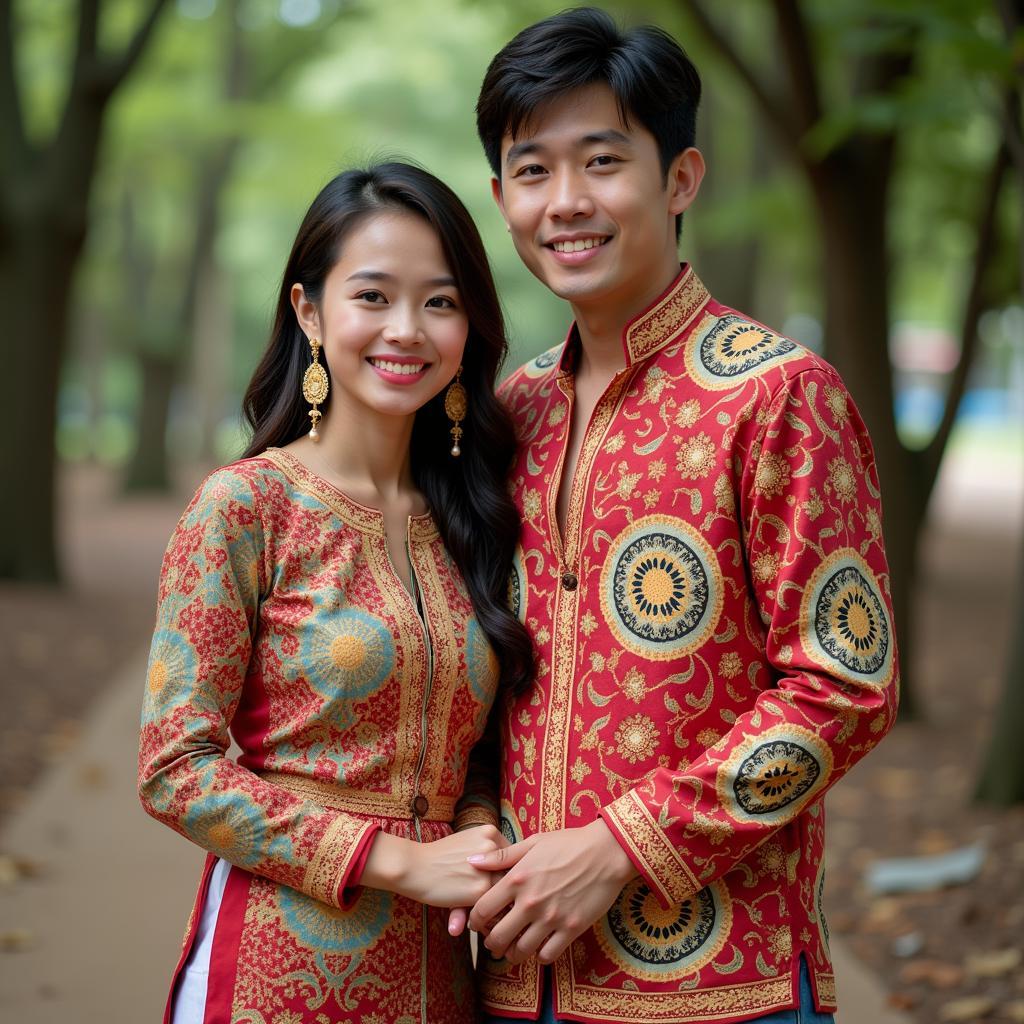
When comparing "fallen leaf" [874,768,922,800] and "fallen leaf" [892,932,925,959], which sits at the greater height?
"fallen leaf" [874,768,922,800]

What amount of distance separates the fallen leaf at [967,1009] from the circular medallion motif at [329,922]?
274 centimetres

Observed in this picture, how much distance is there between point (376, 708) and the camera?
7.91 feet

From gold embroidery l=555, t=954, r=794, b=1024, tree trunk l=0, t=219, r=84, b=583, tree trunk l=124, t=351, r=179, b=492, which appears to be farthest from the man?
tree trunk l=124, t=351, r=179, b=492

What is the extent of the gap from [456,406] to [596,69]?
2.25 ft

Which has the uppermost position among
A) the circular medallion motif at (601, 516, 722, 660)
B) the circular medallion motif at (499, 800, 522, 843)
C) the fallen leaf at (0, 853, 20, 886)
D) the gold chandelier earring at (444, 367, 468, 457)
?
the gold chandelier earring at (444, 367, 468, 457)

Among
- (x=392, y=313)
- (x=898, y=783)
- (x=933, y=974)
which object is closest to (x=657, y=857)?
(x=392, y=313)

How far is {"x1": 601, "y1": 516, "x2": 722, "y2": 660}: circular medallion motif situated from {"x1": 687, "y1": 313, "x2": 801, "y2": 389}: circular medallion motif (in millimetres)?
270

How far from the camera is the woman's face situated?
2520mm

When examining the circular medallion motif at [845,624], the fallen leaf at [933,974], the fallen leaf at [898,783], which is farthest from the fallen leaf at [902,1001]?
the circular medallion motif at [845,624]

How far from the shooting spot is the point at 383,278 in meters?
2.52

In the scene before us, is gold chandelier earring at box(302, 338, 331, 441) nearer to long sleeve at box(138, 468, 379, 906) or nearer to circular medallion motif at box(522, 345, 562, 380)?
long sleeve at box(138, 468, 379, 906)

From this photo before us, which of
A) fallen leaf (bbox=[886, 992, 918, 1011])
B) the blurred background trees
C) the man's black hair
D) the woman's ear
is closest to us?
the man's black hair

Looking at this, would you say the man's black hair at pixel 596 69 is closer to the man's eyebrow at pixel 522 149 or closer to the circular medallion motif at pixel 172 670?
the man's eyebrow at pixel 522 149

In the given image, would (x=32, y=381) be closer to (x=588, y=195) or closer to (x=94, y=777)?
(x=94, y=777)
